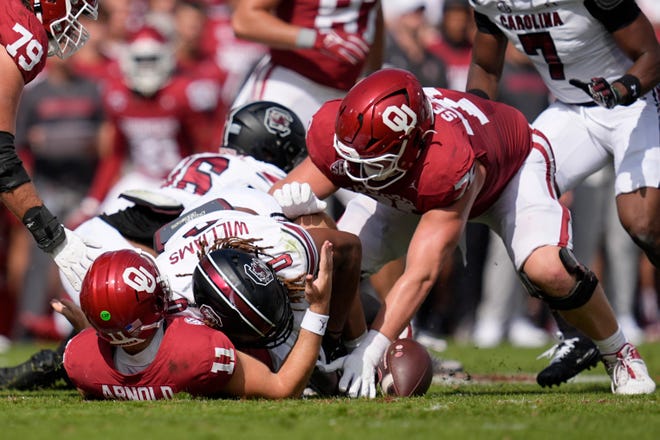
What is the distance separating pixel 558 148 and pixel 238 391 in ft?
7.65

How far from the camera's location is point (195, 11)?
11102 mm

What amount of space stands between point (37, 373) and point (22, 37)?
1.76 m

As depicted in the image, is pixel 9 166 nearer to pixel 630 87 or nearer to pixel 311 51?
pixel 311 51

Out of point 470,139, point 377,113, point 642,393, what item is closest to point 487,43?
point 470,139

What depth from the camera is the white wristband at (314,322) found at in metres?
4.87

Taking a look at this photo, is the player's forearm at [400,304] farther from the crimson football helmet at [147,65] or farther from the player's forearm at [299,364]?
the crimson football helmet at [147,65]

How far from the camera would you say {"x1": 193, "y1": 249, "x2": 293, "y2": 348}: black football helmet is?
4676 millimetres

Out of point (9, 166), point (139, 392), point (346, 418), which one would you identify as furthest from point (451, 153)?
point (9, 166)

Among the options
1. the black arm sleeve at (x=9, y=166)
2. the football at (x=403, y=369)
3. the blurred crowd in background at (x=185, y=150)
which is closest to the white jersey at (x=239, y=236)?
the football at (x=403, y=369)

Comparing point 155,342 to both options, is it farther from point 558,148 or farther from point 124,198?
point 558,148

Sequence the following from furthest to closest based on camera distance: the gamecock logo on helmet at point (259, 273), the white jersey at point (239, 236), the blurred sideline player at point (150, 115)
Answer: the blurred sideline player at point (150, 115) < the white jersey at point (239, 236) < the gamecock logo on helmet at point (259, 273)

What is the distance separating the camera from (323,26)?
7188 millimetres

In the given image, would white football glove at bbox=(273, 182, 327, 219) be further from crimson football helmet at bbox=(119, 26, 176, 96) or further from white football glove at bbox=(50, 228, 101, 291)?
crimson football helmet at bbox=(119, 26, 176, 96)

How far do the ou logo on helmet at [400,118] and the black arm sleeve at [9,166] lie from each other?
1617 mm
